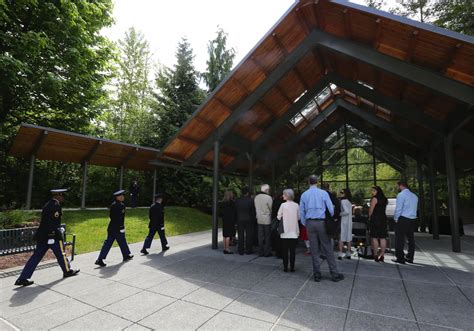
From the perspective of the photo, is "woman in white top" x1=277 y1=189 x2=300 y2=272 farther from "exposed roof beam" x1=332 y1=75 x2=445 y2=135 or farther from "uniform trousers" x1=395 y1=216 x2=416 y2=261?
"exposed roof beam" x1=332 y1=75 x2=445 y2=135

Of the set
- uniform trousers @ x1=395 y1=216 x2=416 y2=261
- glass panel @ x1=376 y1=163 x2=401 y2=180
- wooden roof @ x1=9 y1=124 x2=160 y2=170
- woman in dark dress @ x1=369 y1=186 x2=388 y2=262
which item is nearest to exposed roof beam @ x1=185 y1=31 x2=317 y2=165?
woman in dark dress @ x1=369 y1=186 x2=388 y2=262

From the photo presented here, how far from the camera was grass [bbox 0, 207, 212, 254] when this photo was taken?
8.47m

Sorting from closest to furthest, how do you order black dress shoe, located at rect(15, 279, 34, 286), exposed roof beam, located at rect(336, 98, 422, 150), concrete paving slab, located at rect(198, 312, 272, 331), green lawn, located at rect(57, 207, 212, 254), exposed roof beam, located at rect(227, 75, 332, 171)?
concrete paving slab, located at rect(198, 312, 272, 331) < black dress shoe, located at rect(15, 279, 34, 286) < green lawn, located at rect(57, 207, 212, 254) < exposed roof beam, located at rect(227, 75, 332, 171) < exposed roof beam, located at rect(336, 98, 422, 150)

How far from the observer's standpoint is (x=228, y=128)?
8875mm

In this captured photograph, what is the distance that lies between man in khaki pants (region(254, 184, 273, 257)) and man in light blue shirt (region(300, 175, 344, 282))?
82.0 inches

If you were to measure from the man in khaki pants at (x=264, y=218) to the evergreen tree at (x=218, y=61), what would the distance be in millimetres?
16027

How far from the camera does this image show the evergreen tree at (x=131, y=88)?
2512 centimetres

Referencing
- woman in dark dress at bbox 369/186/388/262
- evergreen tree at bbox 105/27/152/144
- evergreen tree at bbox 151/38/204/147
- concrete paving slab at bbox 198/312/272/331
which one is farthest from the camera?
evergreen tree at bbox 105/27/152/144

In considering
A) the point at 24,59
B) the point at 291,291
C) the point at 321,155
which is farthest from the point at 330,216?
the point at 24,59

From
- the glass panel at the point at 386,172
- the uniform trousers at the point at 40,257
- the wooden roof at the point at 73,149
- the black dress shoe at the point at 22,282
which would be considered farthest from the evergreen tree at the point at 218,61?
the black dress shoe at the point at 22,282

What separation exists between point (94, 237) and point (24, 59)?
30.2 feet

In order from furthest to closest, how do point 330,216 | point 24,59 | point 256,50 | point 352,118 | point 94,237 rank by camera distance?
1. point 352,118
2. point 24,59
3. point 94,237
4. point 256,50
5. point 330,216

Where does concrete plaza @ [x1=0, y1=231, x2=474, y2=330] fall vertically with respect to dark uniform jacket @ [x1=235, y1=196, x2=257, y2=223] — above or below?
below

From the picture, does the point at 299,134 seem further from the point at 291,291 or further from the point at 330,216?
the point at 291,291
